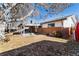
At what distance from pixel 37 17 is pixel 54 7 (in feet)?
0.98

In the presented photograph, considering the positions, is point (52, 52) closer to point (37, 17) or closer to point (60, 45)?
point (60, 45)

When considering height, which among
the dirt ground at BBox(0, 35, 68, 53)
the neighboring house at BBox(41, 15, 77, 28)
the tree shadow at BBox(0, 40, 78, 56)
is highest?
the neighboring house at BBox(41, 15, 77, 28)

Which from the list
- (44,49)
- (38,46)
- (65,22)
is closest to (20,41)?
(38,46)

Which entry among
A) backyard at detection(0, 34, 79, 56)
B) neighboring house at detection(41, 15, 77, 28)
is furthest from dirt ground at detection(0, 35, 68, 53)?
neighboring house at detection(41, 15, 77, 28)

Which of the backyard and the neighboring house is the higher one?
the neighboring house

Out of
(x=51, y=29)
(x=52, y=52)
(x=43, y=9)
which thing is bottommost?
(x=52, y=52)

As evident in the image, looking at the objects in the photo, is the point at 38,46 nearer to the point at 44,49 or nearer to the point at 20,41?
the point at 44,49

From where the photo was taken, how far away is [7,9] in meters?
4.09

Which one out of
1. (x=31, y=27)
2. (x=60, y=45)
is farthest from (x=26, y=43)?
(x=60, y=45)

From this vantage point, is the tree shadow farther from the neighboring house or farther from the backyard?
the neighboring house

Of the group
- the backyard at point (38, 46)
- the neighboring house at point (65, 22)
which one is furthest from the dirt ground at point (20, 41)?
the neighboring house at point (65, 22)

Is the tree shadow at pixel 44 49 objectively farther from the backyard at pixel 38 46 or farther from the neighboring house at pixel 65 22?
the neighboring house at pixel 65 22

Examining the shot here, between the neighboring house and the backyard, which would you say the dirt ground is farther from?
the neighboring house

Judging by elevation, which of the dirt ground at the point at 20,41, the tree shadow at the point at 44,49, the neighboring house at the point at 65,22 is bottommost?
the tree shadow at the point at 44,49
